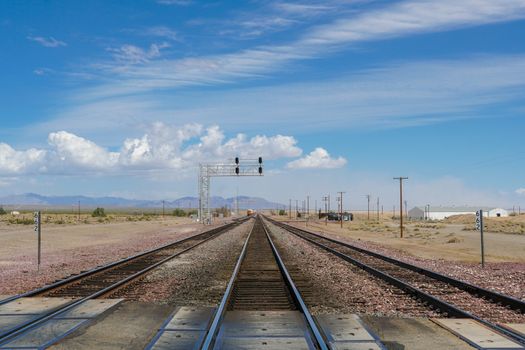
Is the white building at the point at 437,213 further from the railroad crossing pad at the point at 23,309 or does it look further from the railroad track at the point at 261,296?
the railroad crossing pad at the point at 23,309

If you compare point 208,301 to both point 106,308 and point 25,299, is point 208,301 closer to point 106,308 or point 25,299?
point 106,308

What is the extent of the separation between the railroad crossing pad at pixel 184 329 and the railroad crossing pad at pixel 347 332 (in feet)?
6.60

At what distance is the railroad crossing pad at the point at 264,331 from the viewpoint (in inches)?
343

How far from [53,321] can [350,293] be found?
7.17m

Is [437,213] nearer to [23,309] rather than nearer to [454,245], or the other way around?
[454,245]

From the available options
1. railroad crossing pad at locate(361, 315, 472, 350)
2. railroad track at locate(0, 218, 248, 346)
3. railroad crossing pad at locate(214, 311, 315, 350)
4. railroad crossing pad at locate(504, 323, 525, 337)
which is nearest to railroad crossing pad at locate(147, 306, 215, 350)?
railroad crossing pad at locate(214, 311, 315, 350)

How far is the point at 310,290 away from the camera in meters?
14.9

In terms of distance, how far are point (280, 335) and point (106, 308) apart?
4163 millimetres

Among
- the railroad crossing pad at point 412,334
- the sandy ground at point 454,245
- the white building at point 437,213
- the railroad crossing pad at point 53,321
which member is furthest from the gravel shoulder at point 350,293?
the white building at point 437,213

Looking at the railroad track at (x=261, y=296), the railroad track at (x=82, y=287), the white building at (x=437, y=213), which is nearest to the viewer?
the railroad track at (x=261, y=296)

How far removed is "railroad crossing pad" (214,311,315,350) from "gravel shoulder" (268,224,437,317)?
1.07 m

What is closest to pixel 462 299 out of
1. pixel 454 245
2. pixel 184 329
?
pixel 184 329

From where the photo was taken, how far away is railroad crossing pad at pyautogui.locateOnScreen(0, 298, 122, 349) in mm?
8742

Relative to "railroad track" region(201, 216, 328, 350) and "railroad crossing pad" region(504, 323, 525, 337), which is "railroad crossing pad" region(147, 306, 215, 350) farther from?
"railroad crossing pad" region(504, 323, 525, 337)
